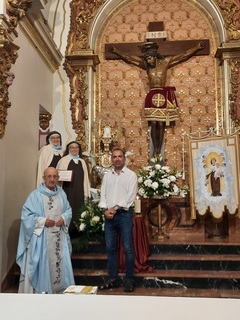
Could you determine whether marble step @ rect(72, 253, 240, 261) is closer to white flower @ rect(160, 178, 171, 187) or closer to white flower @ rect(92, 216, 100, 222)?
white flower @ rect(92, 216, 100, 222)

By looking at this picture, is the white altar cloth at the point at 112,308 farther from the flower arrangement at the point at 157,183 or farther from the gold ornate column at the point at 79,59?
the gold ornate column at the point at 79,59

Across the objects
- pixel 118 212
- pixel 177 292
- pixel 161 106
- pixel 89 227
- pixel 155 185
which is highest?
pixel 161 106

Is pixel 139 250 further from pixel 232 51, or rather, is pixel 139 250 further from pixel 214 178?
pixel 232 51

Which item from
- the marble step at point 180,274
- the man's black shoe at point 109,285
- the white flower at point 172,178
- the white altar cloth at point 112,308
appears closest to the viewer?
the white altar cloth at point 112,308

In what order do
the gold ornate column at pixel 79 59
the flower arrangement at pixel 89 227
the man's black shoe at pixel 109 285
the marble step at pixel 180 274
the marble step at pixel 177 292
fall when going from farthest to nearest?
the gold ornate column at pixel 79 59 → the flower arrangement at pixel 89 227 → the marble step at pixel 180 274 → the man's black shoe at pixel 109 285 → the marble step at pixel 177 292

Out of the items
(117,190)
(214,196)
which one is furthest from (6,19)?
(214,196)

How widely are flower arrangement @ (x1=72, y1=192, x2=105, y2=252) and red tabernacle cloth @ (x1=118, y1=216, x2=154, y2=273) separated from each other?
55cm

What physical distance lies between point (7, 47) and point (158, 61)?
3517mm

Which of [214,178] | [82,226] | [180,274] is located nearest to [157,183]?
[214,178]

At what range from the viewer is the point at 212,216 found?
6098 millimetres

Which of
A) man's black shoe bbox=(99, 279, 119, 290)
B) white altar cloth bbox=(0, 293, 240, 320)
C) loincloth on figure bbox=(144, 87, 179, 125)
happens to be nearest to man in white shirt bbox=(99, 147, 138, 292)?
man's black shoe bbox=(99, 279, 119, 290)

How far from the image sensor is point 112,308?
1.19m

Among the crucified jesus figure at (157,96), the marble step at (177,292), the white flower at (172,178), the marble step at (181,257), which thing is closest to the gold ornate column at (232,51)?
the crucified jesus figure at (157,96)

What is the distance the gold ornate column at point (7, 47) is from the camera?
4.82m
